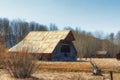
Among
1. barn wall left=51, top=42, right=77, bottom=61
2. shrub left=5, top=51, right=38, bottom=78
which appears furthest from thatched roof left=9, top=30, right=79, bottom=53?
shrub left=5, top=51, right=38, bottom=78

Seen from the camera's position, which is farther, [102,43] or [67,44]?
[102,43]

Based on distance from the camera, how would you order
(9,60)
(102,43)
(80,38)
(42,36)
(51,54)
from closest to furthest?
(9,60), (51,54), (42,36), (80,38), (102,43)

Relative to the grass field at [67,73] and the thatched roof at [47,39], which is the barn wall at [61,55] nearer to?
the thatched roof at [47,39]

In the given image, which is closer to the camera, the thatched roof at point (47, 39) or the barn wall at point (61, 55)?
the thatched roof at point (47, 39)

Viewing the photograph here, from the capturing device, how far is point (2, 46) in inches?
891

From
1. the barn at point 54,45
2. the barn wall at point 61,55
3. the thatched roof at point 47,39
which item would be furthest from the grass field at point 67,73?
the barn wall at point 61,55

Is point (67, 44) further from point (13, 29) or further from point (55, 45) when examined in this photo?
point (13, 29)

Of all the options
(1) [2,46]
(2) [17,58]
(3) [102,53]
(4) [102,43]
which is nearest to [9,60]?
(2) [17,58]

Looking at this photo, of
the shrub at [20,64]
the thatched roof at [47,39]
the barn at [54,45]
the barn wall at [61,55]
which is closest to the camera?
the shrub at [20,64]

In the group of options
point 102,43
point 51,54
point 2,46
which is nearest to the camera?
point 2,46

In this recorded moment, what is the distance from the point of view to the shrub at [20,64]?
18438 millimetres

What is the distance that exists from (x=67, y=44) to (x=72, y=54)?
1907 mm

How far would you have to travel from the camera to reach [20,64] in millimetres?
18609

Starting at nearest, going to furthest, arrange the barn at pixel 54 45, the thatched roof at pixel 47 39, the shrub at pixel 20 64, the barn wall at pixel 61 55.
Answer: the shrub at pixel 20 64 < the barn at pixel 54 45 < the thatched roof at pixel 47 39 < the barn wall at pixel 61 55
